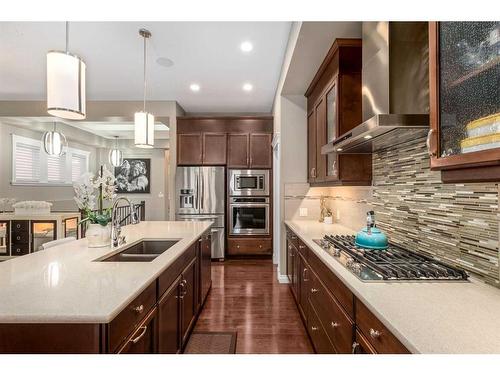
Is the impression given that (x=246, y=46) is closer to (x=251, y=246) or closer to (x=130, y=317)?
(x=130, y=317)

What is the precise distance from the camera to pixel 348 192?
3115 mm

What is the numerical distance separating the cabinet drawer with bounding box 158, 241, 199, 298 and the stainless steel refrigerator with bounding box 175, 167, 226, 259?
8.86ft

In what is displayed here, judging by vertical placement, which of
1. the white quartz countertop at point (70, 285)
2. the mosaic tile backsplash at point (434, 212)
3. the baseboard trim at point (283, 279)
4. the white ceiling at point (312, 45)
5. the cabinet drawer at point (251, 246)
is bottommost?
the baseboard trim at point (283, 279)

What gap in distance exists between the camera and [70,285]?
1247 mm

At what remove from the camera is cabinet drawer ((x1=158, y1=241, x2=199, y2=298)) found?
159 centimetres

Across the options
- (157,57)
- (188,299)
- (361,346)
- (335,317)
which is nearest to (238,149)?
(157,57)

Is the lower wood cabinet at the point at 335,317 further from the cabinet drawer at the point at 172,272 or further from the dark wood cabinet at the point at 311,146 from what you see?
the dark wood cabinet at the point at 311,146

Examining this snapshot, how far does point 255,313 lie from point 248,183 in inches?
105

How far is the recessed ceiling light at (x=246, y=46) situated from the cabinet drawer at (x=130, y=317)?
8.81ft

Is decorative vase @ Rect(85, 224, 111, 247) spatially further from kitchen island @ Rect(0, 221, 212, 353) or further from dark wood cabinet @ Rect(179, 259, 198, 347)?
dark wood cabinet @ Rect(179, 259, 198, 347)

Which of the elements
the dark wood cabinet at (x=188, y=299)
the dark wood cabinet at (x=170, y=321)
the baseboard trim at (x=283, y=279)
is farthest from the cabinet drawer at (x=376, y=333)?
the baseboard trim at (x=283, y=279)

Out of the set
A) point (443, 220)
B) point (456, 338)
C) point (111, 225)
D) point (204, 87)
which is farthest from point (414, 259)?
point (204, 87)

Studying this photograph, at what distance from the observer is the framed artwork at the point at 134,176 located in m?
8.53
